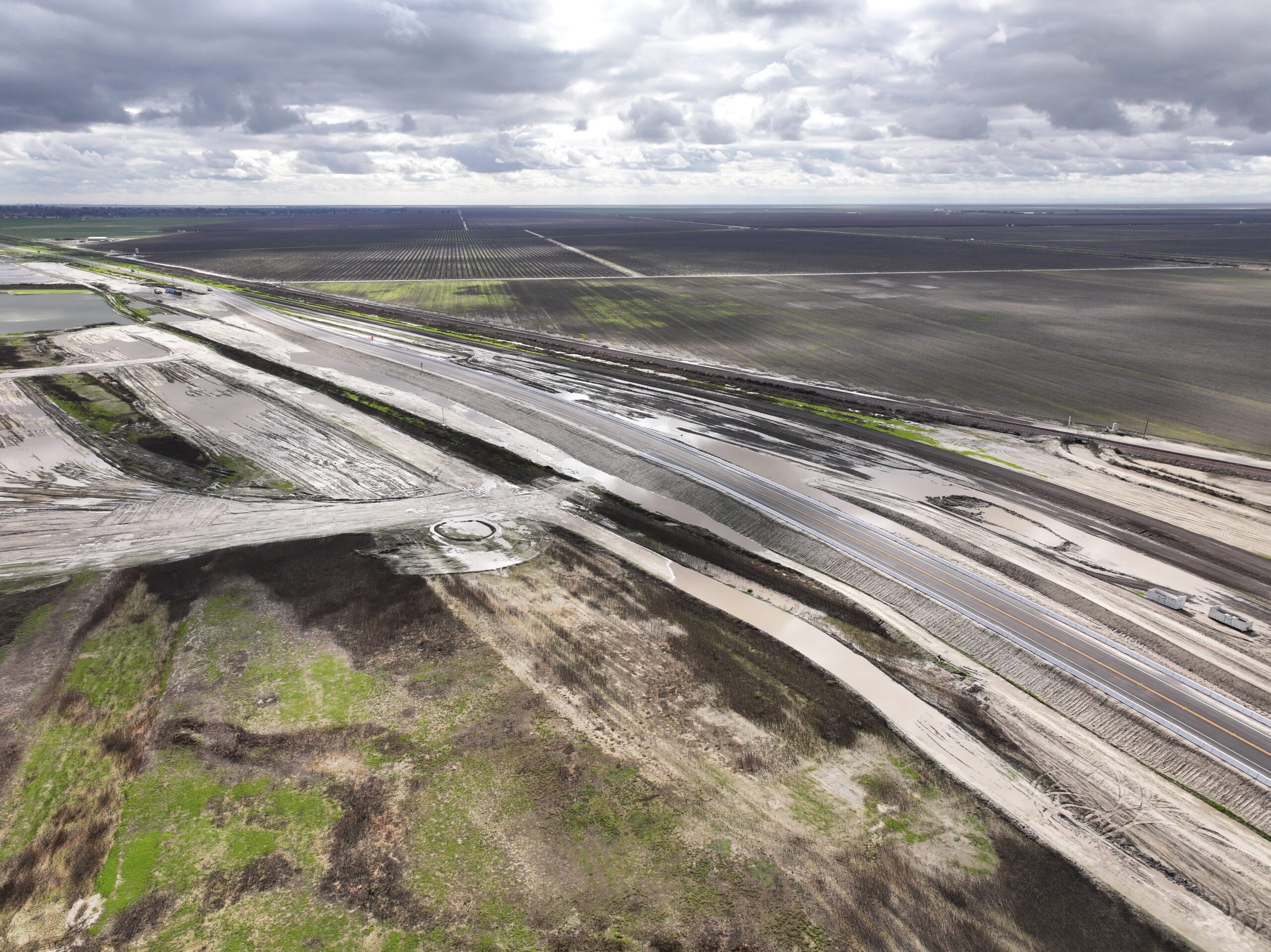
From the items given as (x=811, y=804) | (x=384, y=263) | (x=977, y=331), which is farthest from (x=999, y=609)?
(x=384, y=263)

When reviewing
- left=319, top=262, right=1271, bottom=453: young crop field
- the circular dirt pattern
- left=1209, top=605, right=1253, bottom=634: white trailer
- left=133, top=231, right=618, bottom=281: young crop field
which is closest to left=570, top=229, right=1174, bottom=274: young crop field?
A: left=319, top=262, right=1271, bottom=453: young crop field

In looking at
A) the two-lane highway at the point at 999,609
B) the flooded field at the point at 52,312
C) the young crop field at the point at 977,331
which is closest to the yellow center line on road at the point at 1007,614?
the two-lane highway at the point at 999,609

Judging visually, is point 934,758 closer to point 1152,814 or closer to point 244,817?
point 1152,814

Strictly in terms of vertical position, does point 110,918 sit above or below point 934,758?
above

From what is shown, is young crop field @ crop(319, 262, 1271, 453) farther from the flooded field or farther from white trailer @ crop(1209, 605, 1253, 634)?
the flooded field

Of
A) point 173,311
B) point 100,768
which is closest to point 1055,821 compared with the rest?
point 100,768

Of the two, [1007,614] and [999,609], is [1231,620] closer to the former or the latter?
[1007,614]

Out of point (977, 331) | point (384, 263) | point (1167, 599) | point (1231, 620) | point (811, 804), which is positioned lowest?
point (977, 331)
